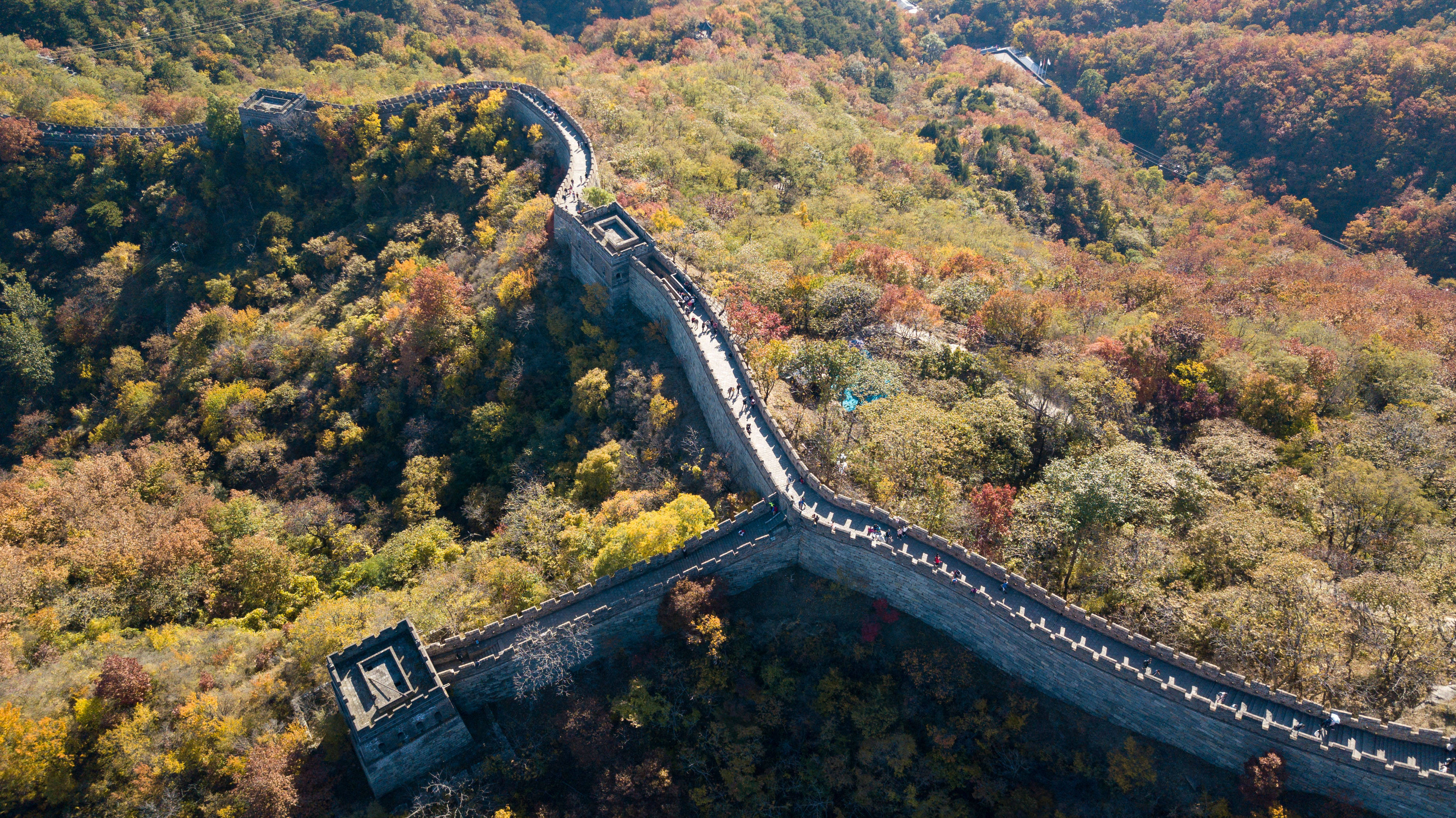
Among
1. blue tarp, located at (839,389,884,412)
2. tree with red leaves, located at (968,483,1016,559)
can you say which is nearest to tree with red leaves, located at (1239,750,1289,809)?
tree with red leaves, located at (968,483,1016,559)

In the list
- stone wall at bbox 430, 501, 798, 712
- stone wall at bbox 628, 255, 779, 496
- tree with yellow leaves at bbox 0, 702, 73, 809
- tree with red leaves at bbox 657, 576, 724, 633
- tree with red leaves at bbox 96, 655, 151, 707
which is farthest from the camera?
stone wall at bbox 628, 255, 779, 496

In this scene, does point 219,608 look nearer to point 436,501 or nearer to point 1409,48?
point 436,501

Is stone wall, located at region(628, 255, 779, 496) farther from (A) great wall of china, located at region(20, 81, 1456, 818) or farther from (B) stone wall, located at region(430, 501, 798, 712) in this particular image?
(B) stone wall, located at region(430, 501, 798, 712)

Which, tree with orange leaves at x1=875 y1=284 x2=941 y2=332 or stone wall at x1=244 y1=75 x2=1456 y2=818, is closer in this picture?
stone wall at x1=244 y1=75 x2=1456 y2=818

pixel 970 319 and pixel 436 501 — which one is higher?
pixel 970 319

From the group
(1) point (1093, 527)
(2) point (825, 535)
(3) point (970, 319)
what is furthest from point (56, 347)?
(1) point (1093, 527)

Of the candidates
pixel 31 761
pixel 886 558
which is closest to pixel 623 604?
pixel 886 558

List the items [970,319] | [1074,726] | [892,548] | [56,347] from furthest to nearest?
1. [56,347]
2. [970,319]
3. [892,548]
4. [1074,726]
